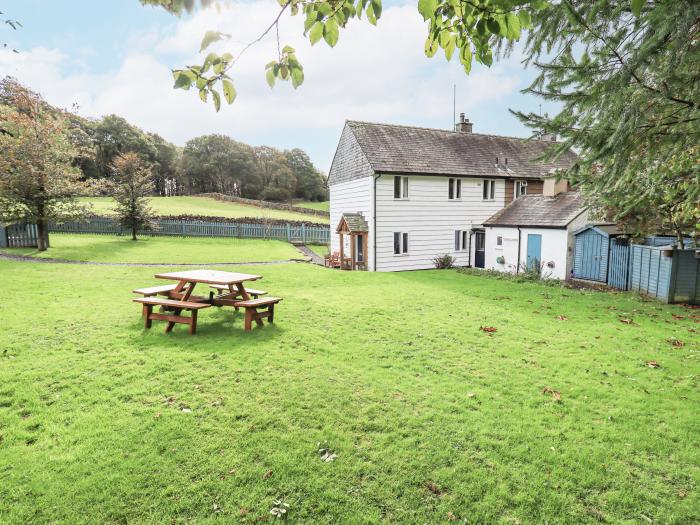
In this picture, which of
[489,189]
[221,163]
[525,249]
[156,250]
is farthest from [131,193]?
[221,163]

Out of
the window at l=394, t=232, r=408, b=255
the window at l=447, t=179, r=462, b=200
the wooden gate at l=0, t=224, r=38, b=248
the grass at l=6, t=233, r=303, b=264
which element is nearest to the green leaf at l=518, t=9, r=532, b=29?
the window at l=394, t=232, r=408, b=255

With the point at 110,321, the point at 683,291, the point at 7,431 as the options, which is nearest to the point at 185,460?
the point at 7,431

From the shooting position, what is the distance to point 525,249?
21.0 meters

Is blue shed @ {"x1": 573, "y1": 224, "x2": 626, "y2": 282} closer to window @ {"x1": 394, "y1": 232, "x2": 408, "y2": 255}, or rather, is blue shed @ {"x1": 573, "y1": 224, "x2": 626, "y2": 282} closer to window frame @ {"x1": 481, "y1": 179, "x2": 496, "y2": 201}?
window frame @ {"x1": 481, "y1": 179, "x2": 496, "y2": 201}

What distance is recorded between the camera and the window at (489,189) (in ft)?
80.8

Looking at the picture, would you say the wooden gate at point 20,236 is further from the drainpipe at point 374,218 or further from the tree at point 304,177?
the tree at point 304,177

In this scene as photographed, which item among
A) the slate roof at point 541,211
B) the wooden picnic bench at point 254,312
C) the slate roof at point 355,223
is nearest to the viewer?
the wooden picnic bench at point 254,312

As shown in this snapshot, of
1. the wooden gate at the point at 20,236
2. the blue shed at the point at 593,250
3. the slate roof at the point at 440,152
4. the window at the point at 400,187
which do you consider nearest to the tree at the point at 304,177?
the slate roof at the point at 440,152

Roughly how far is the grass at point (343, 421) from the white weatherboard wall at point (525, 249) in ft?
31.6

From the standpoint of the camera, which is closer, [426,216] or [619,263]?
[619,263]

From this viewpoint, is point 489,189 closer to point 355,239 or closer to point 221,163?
point 355,239

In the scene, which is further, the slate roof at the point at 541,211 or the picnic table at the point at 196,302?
the slate roof at the point at 541,211

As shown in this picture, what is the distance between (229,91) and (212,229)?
3396cm

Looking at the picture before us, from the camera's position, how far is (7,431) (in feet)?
15.1
